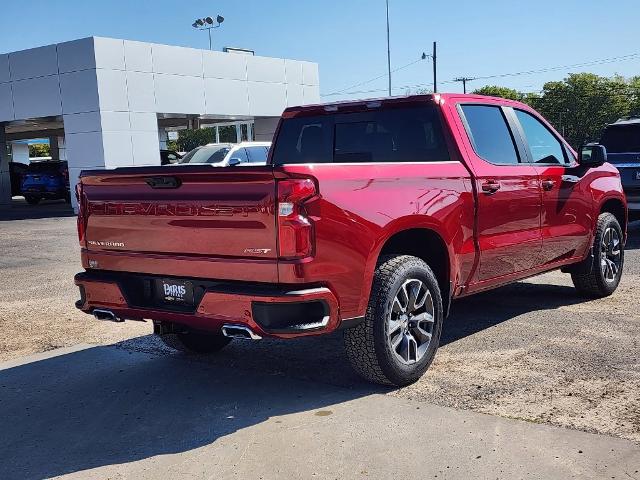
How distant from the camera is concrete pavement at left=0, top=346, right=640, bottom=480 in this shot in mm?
3580

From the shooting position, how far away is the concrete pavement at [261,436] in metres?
3.58

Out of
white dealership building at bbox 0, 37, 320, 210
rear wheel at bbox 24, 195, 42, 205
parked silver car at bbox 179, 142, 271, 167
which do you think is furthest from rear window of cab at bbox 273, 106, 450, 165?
rear wheel at bbox 24, 195, 42, 205

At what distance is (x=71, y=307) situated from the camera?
26.0 feet

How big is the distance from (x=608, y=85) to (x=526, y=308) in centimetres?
6976

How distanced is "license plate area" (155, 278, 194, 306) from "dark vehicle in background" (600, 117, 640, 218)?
30.5ft

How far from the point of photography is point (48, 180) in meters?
29.5

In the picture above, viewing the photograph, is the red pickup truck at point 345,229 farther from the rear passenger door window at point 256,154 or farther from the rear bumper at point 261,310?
the rear passenger door window at point 256,154

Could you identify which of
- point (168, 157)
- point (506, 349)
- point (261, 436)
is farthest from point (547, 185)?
point (168, 157)

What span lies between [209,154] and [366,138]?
42.0 ft

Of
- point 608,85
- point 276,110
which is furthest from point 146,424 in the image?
point 608,85

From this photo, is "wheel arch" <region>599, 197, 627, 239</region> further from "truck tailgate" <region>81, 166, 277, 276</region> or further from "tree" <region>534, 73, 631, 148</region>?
"tree" <region>534, 73, 631, 148</region>

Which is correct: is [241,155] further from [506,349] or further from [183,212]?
[183,212]

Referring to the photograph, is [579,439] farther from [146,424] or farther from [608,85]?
[608,85]

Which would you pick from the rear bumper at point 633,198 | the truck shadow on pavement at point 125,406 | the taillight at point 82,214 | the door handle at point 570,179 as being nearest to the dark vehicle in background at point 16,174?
the rear bumper at point 633,198
